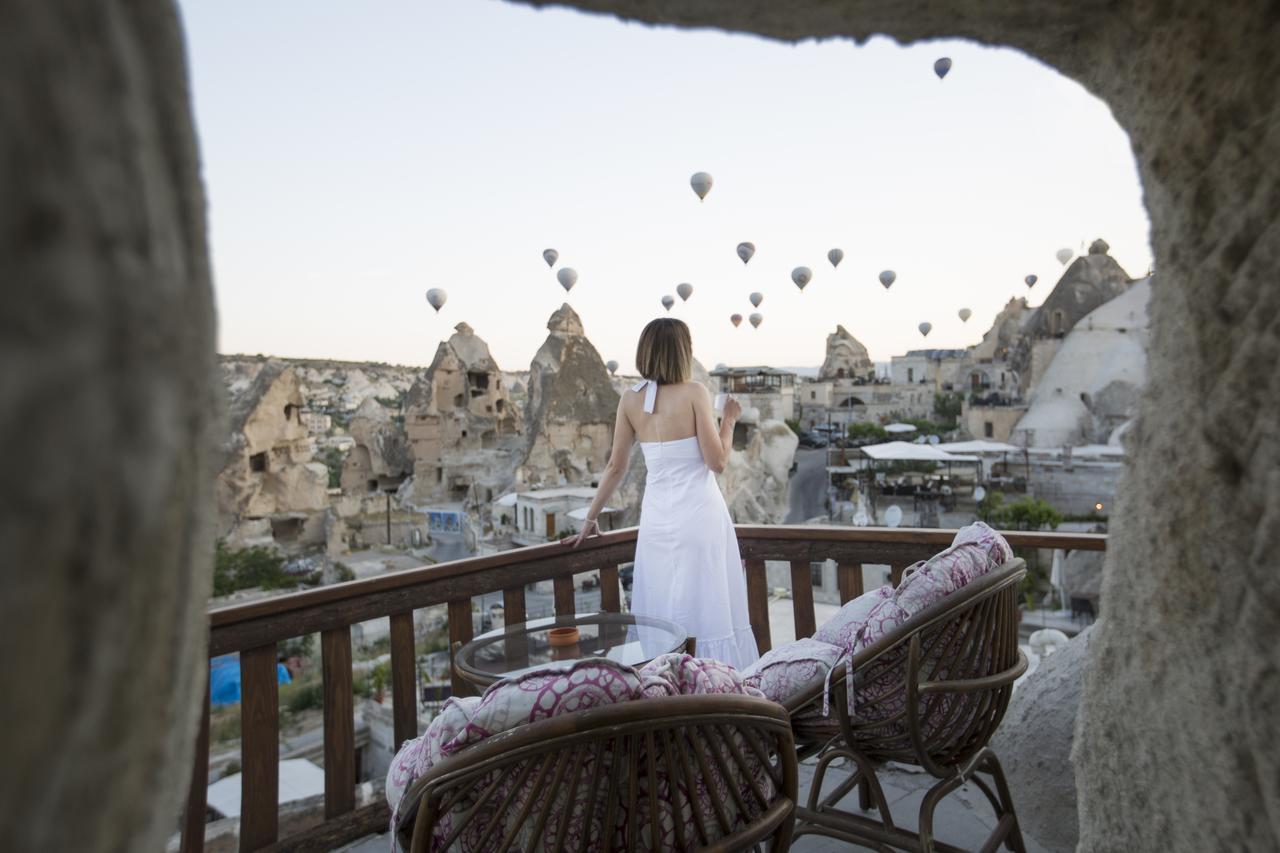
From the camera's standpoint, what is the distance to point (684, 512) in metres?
2.92

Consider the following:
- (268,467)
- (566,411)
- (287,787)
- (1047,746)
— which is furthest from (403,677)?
(566,411)

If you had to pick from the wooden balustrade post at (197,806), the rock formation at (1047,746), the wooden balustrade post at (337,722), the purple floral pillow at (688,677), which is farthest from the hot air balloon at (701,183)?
the purple floral pillow at (688,677)

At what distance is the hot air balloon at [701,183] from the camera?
16.4 metres

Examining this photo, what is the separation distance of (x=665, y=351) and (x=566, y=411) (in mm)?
19865

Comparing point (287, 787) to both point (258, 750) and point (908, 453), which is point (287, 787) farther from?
point (908, 453)

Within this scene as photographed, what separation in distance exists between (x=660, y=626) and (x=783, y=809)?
4.03 feet

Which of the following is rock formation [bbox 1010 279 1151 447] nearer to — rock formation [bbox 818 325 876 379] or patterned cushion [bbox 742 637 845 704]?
rock formation [bbox 818 325 876 379]

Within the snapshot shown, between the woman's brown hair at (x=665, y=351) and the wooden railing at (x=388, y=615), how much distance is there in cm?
69

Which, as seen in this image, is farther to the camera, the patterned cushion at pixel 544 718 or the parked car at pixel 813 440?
the parked car at pixel 813 440

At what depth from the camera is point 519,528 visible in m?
18.2

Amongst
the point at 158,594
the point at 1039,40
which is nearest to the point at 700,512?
the point at 1039,40

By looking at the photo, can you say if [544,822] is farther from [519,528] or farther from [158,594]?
[519,528]

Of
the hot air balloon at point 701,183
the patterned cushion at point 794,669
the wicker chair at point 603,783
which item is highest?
the hot air balloon at point 701,183

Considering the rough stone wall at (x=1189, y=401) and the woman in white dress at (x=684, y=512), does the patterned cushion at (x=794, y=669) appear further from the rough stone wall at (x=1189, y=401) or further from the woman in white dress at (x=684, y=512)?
the rough stone wall at (x=1189, y=401)
